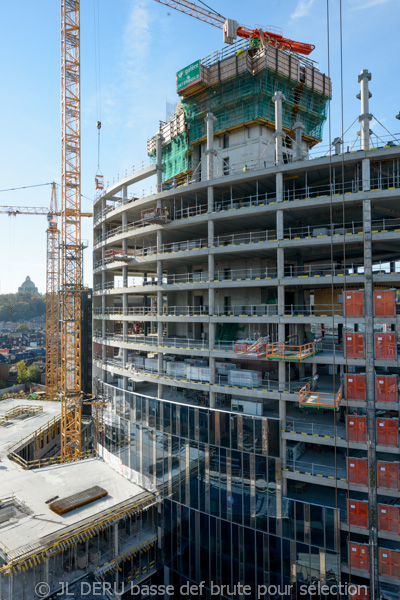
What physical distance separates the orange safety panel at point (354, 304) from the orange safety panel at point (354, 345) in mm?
1323

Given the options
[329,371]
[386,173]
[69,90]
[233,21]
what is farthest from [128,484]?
[69,90]

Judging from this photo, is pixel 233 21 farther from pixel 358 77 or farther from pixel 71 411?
pixel 71 411

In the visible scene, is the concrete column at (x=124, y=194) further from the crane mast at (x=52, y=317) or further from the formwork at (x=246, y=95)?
the crane mast at (x=52, y=317)

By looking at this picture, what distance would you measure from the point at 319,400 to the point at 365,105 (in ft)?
62.0

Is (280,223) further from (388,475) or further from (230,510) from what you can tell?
(230,510)

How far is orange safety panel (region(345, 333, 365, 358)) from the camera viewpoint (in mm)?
21016

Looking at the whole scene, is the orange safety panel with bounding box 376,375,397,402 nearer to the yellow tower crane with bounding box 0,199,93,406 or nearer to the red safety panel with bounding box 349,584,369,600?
the red safety panel with bounding box 349,584,369,600

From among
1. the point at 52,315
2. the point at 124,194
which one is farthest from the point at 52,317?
the point at 124,194

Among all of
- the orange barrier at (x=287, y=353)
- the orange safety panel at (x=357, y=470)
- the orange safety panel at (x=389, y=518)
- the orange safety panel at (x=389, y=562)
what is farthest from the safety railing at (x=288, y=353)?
the orange safety panel at (x=389, y=562)

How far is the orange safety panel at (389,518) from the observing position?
19.3m

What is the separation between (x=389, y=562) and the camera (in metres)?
19.5

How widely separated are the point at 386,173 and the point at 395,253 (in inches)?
407

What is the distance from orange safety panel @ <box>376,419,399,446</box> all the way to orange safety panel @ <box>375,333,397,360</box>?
12.2 ft

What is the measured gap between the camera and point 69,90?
137 feet
